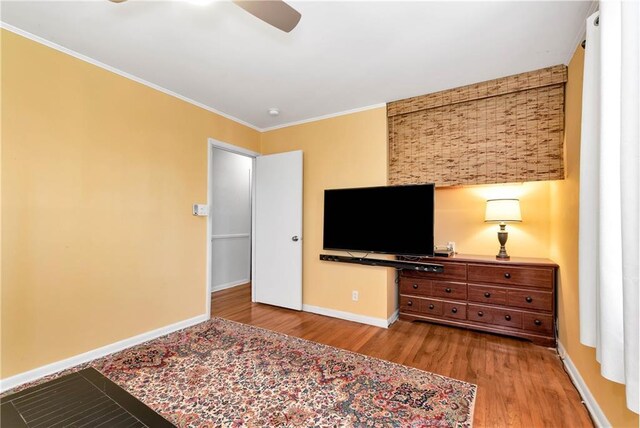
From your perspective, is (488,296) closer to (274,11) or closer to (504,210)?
(504,210)

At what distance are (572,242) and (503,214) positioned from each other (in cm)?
79

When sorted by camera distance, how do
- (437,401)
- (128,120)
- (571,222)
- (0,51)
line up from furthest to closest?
(128,120), (571,222), (0,51), (437,401)

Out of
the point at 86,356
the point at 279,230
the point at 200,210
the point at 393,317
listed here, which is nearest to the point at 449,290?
the point at 393,317

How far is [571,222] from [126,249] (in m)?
3.83

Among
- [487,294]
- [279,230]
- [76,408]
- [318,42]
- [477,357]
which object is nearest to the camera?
[76,408]

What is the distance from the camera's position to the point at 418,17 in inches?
75.4

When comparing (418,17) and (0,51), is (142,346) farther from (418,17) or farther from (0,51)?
(418,17)

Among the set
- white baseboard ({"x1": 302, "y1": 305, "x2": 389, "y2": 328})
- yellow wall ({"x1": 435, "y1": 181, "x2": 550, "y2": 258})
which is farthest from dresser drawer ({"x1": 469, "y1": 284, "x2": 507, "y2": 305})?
white baseboard ({"x1": 302, "y1": 305, "x2": 389, "y2": 328})

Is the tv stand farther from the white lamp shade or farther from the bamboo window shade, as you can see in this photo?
the bamboo window shade

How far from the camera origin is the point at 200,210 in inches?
130

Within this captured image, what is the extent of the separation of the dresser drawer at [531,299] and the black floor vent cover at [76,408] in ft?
10.1

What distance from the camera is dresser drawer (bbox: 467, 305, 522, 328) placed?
282cm

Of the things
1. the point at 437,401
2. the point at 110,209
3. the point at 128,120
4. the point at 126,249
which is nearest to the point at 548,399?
the point at 437,401

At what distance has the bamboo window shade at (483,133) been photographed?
258 centimetres
